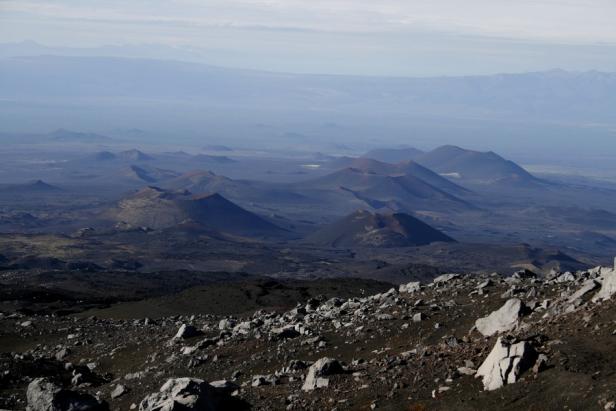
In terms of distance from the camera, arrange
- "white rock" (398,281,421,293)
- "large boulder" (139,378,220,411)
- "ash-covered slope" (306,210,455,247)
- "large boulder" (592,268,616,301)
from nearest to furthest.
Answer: "large boulder" (139,378,220,411) < "large boulder" (592,268,616,301) < "white rock" (398,281,421,293) < "ash-covered slope" (306,210,455,247)

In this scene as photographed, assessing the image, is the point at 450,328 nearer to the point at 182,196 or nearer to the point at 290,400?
the point at 290,400

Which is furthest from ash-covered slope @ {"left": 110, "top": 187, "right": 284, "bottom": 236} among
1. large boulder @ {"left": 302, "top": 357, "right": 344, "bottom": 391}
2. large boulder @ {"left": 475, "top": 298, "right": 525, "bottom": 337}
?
large boulder @ {"left": 302, "top": 357, "right": 344, "bottom": 391}

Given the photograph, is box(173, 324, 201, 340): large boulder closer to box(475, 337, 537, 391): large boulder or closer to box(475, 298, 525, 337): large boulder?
box(475, 298, 525, 337): large boulder

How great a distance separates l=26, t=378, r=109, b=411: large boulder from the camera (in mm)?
17344

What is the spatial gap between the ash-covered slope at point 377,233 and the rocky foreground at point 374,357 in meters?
117

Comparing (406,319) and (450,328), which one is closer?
(450,328)

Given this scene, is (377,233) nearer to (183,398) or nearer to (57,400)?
(57,400)

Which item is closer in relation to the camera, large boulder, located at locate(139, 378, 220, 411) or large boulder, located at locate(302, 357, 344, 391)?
large boulder, located at locate(139, 378, 220, 411)

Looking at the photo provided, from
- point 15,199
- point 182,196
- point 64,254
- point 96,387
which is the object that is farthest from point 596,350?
point 15,199

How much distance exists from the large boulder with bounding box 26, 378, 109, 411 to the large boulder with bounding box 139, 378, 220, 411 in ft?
3.62

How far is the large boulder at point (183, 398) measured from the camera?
16.4m

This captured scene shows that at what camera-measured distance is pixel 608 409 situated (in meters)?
14.7

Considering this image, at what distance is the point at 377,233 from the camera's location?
14888 centimetres

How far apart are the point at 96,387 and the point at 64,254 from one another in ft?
303
